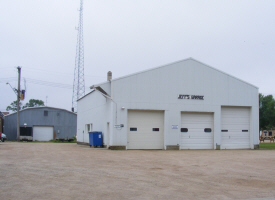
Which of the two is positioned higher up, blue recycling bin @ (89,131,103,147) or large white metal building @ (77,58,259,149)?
large white metal building @ (77,58,259,149)

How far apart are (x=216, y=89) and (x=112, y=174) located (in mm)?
16930

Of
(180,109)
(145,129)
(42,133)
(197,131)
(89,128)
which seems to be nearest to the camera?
(145,129)

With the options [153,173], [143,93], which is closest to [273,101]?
[143,93]

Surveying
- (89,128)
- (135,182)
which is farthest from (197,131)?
(135,182)

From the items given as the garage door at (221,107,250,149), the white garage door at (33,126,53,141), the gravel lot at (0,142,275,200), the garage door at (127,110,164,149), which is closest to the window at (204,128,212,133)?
the garage door at (221,107,250,149)

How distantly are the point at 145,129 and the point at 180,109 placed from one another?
9.96 ft

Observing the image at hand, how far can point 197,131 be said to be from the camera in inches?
1027

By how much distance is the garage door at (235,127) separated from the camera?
1051 inches

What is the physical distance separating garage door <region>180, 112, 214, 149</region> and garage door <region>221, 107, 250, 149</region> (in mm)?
1105

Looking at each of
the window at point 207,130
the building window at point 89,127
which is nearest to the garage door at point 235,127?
the window at point 207,130

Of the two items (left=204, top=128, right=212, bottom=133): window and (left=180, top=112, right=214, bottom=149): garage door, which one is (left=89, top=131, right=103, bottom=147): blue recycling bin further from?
(left=204, top=128, right=212, bottom=133): window

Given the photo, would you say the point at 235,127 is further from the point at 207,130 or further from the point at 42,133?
the point at 42,133

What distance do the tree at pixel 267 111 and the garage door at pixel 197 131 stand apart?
154 ft

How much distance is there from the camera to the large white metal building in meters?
24.4
